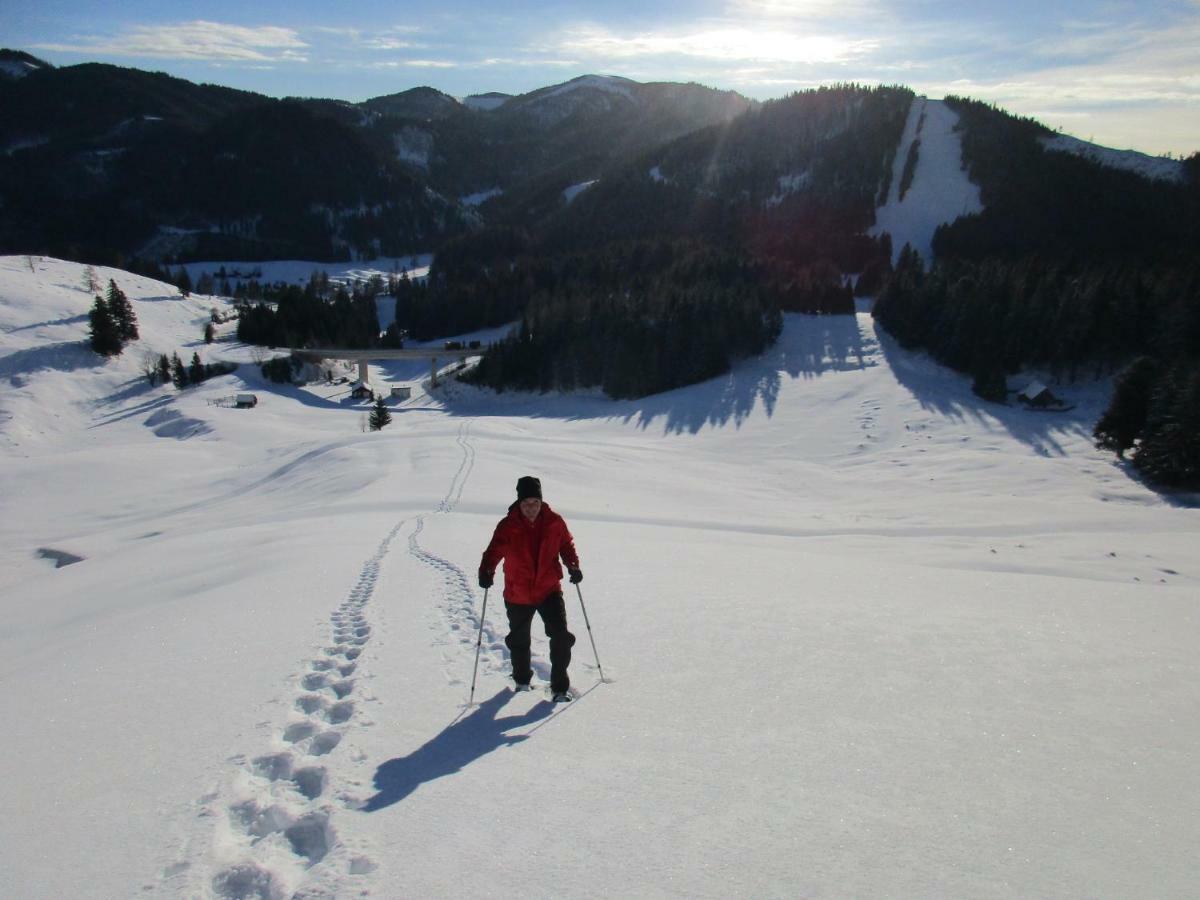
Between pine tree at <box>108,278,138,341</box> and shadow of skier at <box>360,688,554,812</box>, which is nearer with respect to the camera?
shadow of skier at <box>360,688,554,812</box>

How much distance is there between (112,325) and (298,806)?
96322 millimetres

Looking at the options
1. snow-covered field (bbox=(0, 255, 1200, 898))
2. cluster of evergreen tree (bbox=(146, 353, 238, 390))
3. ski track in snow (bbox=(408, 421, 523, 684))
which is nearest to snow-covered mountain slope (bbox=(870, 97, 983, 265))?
cluster of evergreen tree (bbox=(146, 353, 238, 390))

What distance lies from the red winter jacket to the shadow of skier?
1.19 m

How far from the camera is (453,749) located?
6008mm

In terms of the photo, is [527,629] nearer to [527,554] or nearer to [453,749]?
[527,554]

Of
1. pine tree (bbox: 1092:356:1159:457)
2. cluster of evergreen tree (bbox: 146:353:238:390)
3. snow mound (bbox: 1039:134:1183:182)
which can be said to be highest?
snow mound (bbox: 1039:134:1183:182)

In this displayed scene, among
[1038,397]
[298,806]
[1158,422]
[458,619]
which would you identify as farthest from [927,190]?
[298,806]

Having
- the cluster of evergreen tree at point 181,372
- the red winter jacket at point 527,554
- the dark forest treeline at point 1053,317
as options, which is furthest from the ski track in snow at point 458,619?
the cluster of evergreen tree at point 181,372

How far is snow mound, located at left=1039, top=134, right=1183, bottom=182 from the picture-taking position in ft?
369

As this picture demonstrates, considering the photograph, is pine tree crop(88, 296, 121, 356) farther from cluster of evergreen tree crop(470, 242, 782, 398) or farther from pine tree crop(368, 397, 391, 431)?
pine tree crop(368, 397, 391, 431)

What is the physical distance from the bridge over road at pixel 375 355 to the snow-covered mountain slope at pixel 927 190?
7633cm

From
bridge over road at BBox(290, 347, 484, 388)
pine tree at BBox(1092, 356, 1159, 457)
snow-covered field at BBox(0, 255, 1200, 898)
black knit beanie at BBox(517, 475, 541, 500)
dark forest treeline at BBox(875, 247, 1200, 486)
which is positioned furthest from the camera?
bridge over road at BBox(290, 347, 484, 388)

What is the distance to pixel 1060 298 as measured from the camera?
54781 mm

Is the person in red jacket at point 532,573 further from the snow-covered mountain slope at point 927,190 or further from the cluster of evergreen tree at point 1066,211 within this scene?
the snow-covered mountain slope at point 927,190
